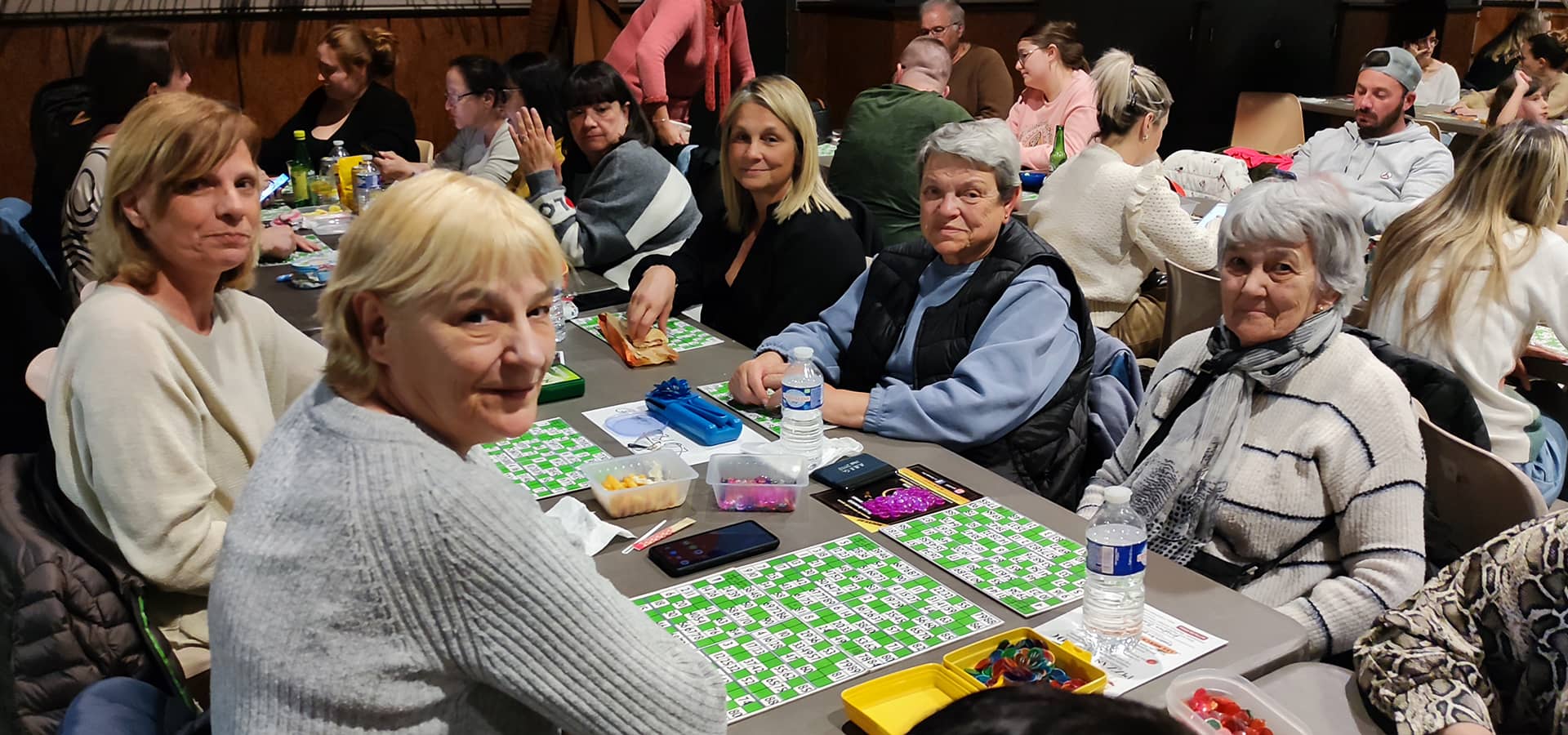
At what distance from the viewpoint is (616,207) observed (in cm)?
385

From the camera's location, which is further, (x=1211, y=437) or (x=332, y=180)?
(x=332, y=180)

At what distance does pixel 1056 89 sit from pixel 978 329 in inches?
156

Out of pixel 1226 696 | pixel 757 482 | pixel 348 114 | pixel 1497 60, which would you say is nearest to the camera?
pixel 1226 696

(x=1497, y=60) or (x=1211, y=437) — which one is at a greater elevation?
(x=1497, y=60)

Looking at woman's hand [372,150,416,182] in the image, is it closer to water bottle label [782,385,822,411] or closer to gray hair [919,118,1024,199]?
gray hair [919,118,1024,199]

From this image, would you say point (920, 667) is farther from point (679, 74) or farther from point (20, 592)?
point (679, 74)

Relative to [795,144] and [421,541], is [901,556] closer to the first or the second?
[421,541]

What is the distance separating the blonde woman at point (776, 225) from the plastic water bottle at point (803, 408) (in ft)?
2.57

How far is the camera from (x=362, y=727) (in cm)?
110

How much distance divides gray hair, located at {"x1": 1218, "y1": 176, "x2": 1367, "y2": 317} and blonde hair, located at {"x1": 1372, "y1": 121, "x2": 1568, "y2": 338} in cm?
101

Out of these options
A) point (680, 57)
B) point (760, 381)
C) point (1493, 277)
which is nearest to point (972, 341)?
point (760, 381)

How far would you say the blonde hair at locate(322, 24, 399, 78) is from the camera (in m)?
5.12

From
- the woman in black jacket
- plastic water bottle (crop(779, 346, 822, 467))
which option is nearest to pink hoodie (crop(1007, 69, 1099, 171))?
the woman in black jacket

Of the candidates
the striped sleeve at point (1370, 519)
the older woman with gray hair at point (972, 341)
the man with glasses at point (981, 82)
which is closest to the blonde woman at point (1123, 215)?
the older woman with gray hair at point (972, 341)
